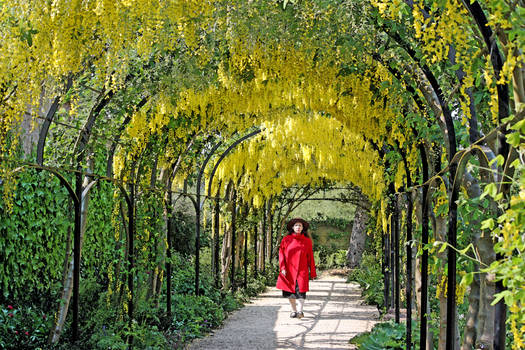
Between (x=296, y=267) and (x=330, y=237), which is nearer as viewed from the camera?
(x=296, y=267)

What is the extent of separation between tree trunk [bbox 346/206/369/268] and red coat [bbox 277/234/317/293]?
9.62 meters

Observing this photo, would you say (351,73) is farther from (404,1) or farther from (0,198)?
(0,198)

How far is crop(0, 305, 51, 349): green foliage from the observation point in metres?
4.65

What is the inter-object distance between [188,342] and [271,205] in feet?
27.9

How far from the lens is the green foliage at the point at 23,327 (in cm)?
465

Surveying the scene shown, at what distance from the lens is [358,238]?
18109 mm

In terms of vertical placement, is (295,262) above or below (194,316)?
above

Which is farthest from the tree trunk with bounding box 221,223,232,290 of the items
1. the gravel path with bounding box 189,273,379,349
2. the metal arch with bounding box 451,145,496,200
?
the metal arch with bounding box 451,145,496,200

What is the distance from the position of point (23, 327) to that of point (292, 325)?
372cm

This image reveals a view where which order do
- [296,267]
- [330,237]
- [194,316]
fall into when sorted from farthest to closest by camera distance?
[330,237] → [296,267] → [194,316]

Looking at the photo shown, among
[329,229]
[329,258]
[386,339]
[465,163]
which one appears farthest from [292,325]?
[329,229]

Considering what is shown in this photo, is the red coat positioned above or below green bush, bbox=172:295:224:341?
above

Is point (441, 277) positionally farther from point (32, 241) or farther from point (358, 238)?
point (358, 238)

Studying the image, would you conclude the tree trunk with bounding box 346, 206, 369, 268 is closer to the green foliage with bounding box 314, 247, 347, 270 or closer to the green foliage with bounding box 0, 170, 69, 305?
the green foliage with bounding box 314, 247, 347, 270
